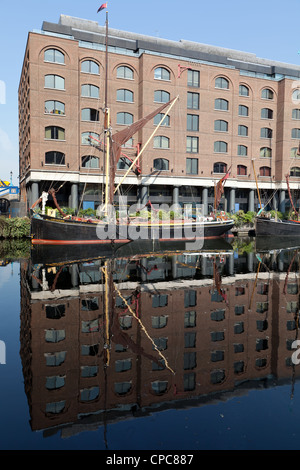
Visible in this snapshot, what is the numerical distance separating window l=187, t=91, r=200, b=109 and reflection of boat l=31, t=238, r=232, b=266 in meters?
20.6

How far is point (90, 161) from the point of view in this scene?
40312 mm

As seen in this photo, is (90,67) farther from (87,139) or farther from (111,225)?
(111,225)

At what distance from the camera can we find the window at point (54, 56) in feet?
122

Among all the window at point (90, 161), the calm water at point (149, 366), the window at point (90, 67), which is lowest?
the calm water at point (149, 366)

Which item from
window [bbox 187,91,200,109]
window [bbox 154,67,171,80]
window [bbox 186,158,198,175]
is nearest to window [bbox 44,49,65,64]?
window [bbox 154,67,171,80]

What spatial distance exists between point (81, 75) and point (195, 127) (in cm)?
1525

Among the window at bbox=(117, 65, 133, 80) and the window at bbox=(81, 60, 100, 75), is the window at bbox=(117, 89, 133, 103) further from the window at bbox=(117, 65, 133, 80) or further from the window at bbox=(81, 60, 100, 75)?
the window at bbox=(81, 60, 100, 75)

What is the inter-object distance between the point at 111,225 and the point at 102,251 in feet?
11.9

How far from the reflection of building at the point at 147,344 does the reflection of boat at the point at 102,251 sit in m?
7.37

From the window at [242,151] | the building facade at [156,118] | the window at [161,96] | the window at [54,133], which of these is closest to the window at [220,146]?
the building facade at [156,118]

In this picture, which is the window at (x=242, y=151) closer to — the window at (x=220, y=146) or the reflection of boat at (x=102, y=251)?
the window at (x=220, y=146)

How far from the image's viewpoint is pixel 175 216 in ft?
129

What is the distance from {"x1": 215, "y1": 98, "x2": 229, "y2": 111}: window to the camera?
151 feet

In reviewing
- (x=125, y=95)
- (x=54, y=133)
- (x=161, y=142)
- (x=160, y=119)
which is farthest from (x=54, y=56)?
(x=161, y=142)
